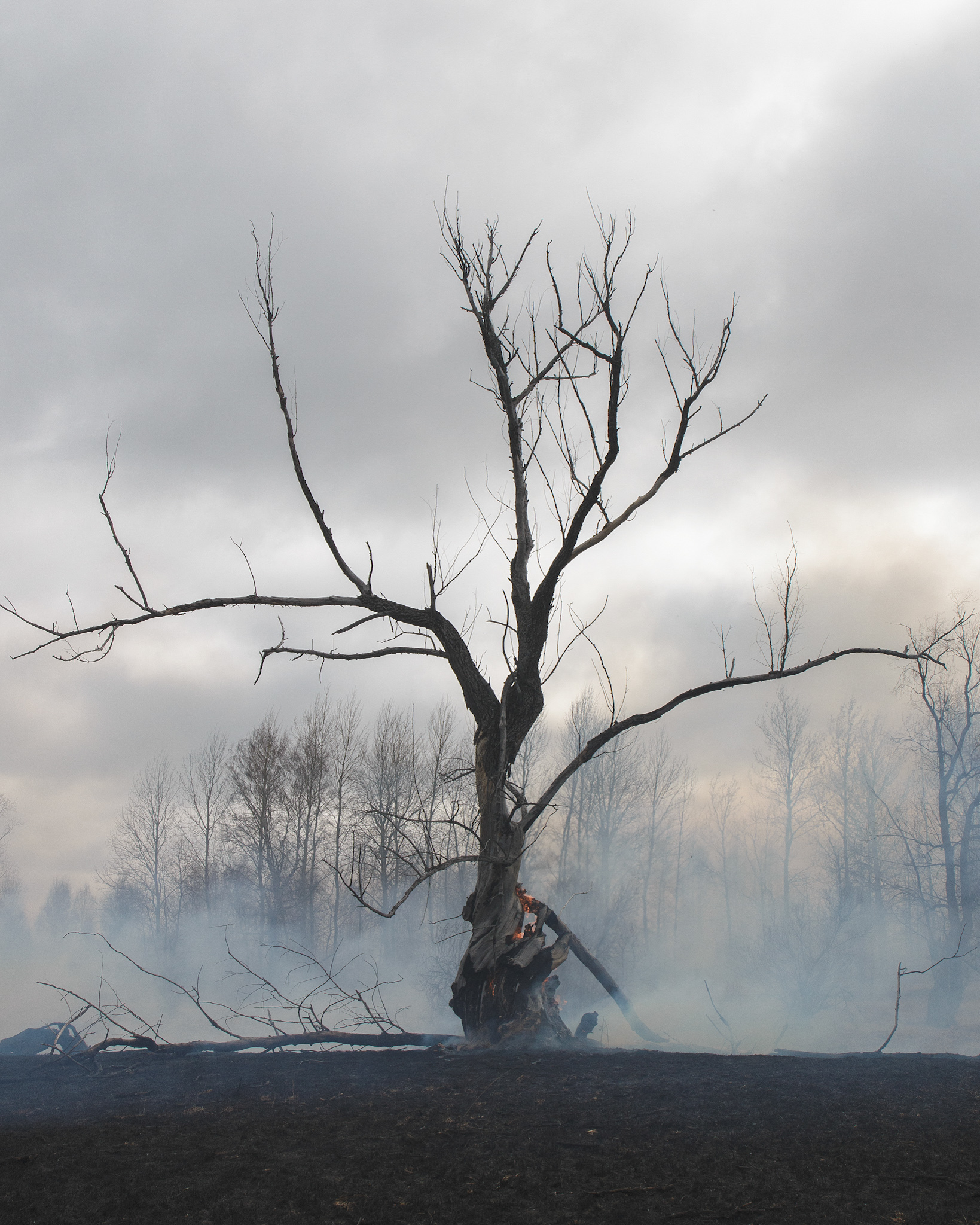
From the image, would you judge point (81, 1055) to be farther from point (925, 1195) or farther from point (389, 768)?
point (389, 768)

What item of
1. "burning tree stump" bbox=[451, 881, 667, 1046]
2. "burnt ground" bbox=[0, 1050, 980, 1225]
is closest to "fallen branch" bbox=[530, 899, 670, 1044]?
"burning tree stump" bbox=[451, 881, 667, 1046]

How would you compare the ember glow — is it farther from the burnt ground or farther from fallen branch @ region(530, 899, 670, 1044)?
the burnt ground

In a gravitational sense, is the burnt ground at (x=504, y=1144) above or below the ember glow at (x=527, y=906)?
below

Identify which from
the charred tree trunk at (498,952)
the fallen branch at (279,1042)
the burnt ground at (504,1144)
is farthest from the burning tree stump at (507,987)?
the burnt ground at (504,1144)

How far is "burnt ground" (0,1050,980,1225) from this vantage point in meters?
2.62

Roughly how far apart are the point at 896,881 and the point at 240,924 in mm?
24019

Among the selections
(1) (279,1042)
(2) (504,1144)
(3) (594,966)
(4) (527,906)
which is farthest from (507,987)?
(2) (504,1144)

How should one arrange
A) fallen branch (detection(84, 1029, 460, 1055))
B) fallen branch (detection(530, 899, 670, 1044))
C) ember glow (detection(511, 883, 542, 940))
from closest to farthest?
fallen branch (detection(84, 1029, 460, 1055)) < ember glow (detection(511, 883, 542, 940)) < fallen branch (detection(530, 899, 670, 1044))

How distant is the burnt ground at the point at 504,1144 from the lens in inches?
103

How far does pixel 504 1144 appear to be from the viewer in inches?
130

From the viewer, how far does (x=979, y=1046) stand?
66.8ft

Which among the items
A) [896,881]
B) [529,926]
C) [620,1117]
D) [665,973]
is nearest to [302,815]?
[665,973]

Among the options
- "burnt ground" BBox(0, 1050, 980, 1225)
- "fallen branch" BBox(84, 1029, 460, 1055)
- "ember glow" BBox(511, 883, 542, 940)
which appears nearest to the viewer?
"burnt ground" BBox(0, 1050, 980, 1225)

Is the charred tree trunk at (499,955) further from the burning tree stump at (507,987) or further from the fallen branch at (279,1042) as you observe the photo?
the fallen branch at (279,1042)
